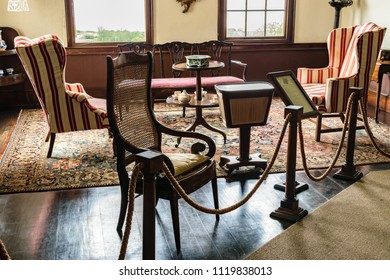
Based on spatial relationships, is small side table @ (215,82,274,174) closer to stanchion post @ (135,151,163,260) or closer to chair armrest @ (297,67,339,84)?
stanchion post @ (135,151,163,260)

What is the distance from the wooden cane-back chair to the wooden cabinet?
4.18 m

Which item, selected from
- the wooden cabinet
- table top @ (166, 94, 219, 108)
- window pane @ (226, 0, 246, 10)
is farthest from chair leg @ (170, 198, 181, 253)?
window pane @ (226, 0, 246, 10)

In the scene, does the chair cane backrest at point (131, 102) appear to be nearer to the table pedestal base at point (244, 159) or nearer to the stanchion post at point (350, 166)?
the table pedestal base at point (244, 159)

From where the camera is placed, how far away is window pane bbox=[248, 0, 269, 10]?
25.5 feet

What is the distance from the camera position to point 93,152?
5027 mm

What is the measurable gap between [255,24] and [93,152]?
391cm

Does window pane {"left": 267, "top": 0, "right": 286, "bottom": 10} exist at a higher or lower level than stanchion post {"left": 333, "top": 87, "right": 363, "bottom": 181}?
higher

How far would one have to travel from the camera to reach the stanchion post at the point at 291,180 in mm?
3330

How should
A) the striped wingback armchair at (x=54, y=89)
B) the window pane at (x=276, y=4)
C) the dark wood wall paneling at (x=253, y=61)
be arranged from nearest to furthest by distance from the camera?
the striped wingback armchair at (x=54, y=89) < the dark wood wall paneling at (x=253, y=61) < the window pane at (x=276, y=4)

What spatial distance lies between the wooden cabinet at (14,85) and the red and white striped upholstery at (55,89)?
246 cm

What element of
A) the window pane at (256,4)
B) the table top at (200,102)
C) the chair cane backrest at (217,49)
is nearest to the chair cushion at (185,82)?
Result: the chair cane backrest at (217,49)

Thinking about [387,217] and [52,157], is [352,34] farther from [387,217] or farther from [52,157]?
[52,157]

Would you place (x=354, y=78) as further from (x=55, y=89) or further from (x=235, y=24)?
(x=55, y=89)

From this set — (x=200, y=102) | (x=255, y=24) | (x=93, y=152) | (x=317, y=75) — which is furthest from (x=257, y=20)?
(x=93, y=152)
